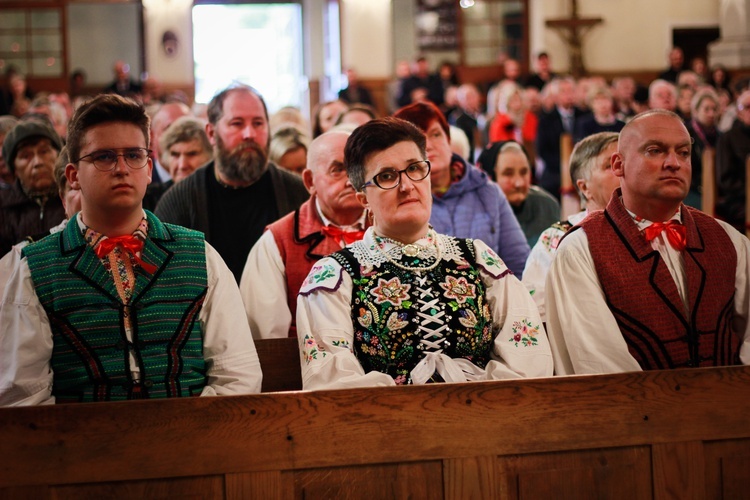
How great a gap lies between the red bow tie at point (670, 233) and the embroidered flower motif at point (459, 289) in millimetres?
577

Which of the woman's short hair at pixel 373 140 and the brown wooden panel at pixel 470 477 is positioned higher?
the woman's short hair at pixel 373 140

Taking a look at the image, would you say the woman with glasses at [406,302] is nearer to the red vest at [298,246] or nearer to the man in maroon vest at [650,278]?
the man in maroon vest at [650,278]

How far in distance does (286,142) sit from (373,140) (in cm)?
248

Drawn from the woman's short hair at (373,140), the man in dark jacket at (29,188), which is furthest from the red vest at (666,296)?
the man in dark jacket at (29,188)

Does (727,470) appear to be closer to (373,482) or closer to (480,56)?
(373,482)

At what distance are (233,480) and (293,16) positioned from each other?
18.3 m

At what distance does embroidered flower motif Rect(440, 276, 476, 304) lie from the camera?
9.17ft

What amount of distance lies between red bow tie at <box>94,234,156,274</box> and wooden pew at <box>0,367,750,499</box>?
1.57 ft

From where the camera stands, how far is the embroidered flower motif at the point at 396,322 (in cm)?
275

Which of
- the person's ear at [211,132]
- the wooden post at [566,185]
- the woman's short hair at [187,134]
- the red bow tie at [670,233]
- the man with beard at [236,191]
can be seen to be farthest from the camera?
the wooden post at [566,185]

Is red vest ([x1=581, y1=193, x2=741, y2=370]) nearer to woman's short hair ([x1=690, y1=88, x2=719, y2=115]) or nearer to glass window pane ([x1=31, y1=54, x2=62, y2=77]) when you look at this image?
woman's short hair ([x1=690, y1=88, x2=719, y2=115])

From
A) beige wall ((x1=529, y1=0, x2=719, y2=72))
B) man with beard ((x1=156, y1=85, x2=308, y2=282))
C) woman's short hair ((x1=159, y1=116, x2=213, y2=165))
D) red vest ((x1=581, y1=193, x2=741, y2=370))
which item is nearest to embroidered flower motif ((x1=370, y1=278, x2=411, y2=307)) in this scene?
red vest ((x1=581, y1=193, x2=741, y2=370))

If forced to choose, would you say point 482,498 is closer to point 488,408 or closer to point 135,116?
point 488,408

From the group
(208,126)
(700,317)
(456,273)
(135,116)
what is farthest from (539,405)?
(208,126)
